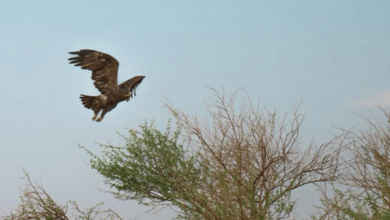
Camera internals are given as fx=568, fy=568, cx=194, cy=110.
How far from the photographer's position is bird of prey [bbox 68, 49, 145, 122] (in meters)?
12.8

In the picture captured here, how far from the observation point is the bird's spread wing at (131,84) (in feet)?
44.0

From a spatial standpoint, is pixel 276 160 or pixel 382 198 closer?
pixel 276 160

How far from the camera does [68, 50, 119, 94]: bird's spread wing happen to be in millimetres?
12844

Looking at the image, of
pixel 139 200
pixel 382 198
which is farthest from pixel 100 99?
pixel 382 198

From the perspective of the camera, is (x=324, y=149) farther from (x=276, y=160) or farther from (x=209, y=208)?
(x=209, y=208)

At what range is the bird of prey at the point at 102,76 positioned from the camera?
41.9 feet

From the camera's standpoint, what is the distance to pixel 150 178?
1432cm

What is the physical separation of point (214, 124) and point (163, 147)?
4.41 m

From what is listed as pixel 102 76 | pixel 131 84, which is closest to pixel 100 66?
pixel 102 76

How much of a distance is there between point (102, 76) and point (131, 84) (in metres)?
0.87

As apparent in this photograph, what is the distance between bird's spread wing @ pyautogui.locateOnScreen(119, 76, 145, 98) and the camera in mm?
13398

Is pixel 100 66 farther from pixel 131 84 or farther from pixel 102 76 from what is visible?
pixel 131 84

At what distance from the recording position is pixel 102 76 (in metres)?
12.9

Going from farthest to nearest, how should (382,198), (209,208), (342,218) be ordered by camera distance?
(382,198), (342,218), (209,208)
